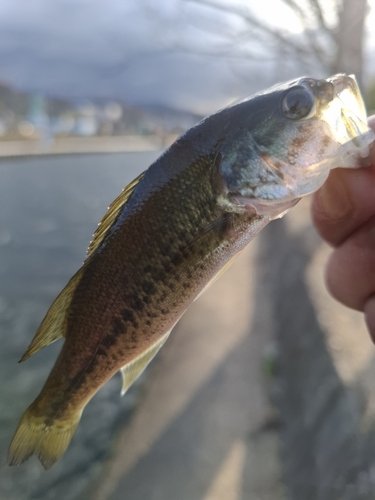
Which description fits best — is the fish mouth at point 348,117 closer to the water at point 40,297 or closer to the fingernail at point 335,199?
the fingernail at point 335,199

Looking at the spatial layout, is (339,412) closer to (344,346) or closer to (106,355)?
(344,346)

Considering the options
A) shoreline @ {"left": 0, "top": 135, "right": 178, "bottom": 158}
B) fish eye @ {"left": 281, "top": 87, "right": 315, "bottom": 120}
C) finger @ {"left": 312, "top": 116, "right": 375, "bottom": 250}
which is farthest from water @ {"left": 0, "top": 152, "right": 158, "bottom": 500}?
shoreline @ {"left": 0, "top": 135, "right": 178, "bottom": 158}

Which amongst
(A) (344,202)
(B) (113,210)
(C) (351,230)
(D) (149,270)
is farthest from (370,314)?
(B) (113,210)

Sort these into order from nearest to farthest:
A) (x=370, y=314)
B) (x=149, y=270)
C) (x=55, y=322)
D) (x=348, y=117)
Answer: (x=348, y=117) < (x=149, y=270) < (x=55, y=322) < (x=370, y=314)

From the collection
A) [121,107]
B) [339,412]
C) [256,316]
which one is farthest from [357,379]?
[121,107]

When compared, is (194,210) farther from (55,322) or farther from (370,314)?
(370,314)

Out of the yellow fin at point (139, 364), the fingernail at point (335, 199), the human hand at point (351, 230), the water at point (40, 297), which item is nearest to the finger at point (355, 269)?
the human hand at point (351, 230)

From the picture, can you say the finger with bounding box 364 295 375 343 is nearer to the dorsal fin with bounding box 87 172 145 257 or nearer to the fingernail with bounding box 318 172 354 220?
the fingernail with bounding box 318 172 354 220
